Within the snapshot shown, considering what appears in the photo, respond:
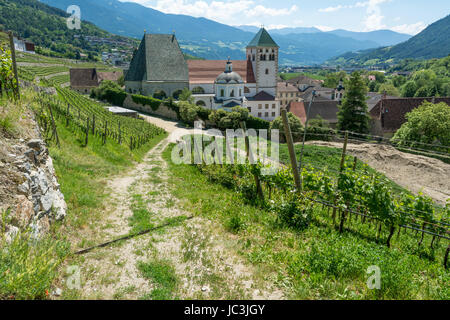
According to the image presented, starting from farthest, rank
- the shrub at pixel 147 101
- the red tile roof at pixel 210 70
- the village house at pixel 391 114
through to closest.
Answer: the red tile roof at pixel 210 70 → the shrub at pixel 147 101 → the village house at pixel 391 114

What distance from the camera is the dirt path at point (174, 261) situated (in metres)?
5.02

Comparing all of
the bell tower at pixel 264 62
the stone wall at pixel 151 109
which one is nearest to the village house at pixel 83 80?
the stone wall at pixel 151 109

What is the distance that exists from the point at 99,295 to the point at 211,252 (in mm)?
2403

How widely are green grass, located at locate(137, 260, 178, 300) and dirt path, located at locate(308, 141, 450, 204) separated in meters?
17.1

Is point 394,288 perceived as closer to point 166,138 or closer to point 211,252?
point 211,252

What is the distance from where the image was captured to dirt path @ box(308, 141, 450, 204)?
19.5 m

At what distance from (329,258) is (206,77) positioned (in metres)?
57.1

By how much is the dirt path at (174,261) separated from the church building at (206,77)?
42160 millimetres

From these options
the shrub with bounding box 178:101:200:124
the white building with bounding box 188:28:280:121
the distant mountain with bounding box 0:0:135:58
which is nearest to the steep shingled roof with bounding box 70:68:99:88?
the white building with bounding box 188:28:280:121

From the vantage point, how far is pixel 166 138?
32281mm

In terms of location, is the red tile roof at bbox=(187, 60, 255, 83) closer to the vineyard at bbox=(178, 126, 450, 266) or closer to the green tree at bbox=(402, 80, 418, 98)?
the vineyard at bbox=(178, 126, 450, 266)

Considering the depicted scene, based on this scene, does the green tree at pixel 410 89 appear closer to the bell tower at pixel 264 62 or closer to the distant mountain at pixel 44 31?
the bell tower at pixel 264 62

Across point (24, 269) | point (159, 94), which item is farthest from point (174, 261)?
point (159, 94)
